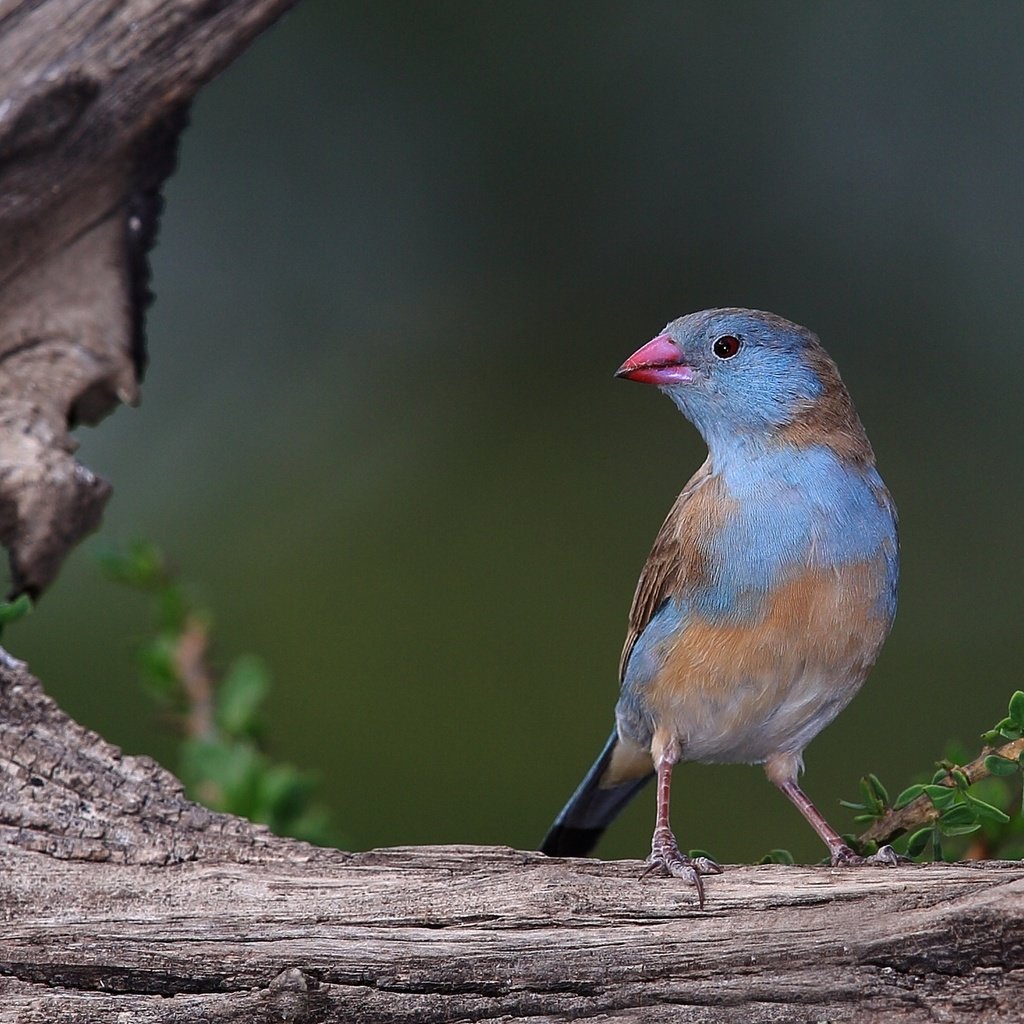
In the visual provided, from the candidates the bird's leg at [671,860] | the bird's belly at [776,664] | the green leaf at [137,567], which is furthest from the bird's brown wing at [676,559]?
the green leaf at [137,567]

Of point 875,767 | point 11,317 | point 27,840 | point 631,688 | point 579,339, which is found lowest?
point 875,767

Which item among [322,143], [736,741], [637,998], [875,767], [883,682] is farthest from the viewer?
[322,143]

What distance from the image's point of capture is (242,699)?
11.5ft

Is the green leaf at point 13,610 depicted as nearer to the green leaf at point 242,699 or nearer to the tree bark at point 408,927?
the tree bark at point 408,927

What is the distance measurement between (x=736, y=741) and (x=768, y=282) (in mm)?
3673

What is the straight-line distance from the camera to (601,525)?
657 centimetres

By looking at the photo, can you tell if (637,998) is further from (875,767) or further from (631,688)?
A: (875,767)

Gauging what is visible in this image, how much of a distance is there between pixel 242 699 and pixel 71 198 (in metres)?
1.35

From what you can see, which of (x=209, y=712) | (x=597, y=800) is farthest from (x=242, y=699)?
(x=597, y=800)

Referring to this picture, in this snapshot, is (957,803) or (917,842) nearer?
(957,803)

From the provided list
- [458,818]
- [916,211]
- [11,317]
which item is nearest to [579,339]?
[916,211]

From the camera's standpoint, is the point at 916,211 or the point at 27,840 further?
the point at 916,211

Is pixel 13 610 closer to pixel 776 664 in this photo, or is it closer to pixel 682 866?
pixel 682 866

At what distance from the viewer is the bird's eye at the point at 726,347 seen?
3398 millimetres
